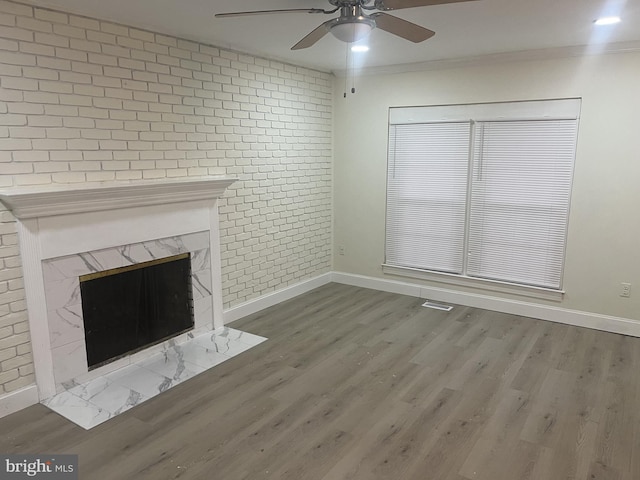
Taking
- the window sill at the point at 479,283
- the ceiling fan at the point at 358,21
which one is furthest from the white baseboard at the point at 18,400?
the window sill at the point at 479,283

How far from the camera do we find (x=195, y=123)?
3.80m

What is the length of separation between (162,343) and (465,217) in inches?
125

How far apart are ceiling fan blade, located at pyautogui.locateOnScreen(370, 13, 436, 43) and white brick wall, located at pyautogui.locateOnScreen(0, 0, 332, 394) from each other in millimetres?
1893

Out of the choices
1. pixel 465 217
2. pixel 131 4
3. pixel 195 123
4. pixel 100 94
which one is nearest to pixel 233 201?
pixel 195 123

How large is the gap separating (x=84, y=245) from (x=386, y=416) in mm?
2282

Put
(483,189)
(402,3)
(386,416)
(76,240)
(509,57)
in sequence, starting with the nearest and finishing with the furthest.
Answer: (402,3)
(386,416)
(76,240)
(509,57)
(483,189)

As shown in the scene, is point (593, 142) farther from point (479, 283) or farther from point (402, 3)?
point (402, 3)

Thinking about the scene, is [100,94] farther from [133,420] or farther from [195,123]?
[133,420]

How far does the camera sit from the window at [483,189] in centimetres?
423

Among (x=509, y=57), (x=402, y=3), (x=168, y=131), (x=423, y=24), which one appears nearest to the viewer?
(x=402, y=3)

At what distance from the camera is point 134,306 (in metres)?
3.51

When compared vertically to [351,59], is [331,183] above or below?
below

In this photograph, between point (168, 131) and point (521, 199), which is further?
point (521, 199)

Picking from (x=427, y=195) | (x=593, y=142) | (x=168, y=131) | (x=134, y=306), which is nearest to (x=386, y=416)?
(x=134, y=306)
